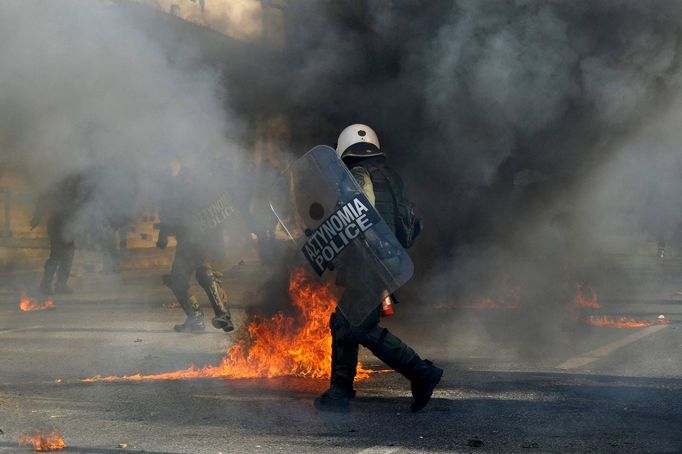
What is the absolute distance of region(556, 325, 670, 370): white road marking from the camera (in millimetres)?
7125

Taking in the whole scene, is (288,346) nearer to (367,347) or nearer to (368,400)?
(368,400)

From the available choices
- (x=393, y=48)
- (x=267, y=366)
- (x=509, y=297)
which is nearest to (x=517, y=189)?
(x=509, y=297)

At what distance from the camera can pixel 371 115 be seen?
34.8ft

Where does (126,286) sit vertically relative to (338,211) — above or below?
below

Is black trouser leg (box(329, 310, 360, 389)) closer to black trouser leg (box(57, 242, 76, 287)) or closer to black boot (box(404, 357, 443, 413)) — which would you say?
black boot (box(404, 357, 443, 413))

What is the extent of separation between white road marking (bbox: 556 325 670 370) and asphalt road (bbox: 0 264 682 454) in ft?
0.07

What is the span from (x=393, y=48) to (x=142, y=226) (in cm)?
853

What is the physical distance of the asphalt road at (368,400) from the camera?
15.8 feet

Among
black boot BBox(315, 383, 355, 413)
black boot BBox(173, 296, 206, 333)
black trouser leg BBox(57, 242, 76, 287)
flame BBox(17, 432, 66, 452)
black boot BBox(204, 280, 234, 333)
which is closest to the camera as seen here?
flame BBox(17, 432, 66, 452)

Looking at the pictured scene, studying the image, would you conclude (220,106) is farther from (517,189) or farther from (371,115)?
(517,189)

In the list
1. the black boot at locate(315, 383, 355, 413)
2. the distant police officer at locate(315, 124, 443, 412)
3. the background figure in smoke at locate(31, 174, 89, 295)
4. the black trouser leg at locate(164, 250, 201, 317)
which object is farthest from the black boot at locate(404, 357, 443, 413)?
the background figure in smoke at locate(31, 174, 89, 295)

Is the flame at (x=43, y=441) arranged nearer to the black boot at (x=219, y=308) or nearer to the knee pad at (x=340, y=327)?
the knee pad at (x=340, y=327)

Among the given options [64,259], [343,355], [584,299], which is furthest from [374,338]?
[64,259]

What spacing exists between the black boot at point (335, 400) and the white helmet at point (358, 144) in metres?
1.35
